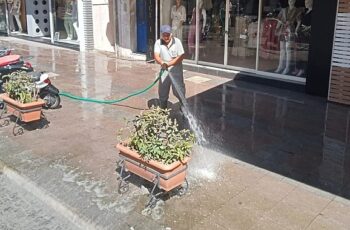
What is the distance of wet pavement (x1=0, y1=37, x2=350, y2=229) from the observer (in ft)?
13.6

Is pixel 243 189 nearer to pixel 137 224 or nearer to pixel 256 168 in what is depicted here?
pixel 256 168

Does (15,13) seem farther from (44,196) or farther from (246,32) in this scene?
(44,196)

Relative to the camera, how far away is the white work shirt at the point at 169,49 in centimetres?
675

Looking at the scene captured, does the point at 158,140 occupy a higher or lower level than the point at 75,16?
lower

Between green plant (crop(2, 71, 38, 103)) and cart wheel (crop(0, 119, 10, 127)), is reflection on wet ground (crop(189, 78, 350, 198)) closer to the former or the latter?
green plant (crop(2, 71, 38, 103))

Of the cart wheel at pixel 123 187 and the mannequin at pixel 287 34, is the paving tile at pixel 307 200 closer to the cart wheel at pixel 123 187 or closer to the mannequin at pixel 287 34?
the cart wheel at pixel 123 187

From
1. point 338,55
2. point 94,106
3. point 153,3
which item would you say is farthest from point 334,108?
point 153,3

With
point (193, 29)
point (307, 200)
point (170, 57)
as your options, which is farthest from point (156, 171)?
point (193, 29)

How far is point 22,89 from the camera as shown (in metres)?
6.31

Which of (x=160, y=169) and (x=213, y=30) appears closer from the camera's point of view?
(x=160, y=169)

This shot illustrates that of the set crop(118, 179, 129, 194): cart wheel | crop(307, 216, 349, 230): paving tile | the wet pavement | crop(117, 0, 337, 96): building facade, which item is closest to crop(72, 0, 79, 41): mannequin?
crop(117, 0, 337, 96): building facade

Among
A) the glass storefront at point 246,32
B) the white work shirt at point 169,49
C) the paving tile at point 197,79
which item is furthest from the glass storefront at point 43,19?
the white work shirt at point 169,49

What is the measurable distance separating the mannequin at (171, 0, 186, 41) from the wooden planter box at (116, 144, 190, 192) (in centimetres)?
785

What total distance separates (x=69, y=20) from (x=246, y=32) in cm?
836
